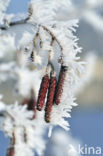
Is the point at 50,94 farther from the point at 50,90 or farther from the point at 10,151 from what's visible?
the point at 10,151

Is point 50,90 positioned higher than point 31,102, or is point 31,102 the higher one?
point 31,102

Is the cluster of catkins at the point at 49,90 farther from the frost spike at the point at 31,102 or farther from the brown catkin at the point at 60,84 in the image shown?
the frost spike at the point at 31,102

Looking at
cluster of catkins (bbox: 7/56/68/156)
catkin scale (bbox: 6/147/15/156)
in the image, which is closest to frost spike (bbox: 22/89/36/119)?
catkin scale (bbox: 6/147/15/156)

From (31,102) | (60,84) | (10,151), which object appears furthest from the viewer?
(31,102)

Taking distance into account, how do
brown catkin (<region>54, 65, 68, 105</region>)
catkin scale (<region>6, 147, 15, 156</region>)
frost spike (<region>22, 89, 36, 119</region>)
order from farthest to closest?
1. frost spike (<region>22, 89, 36, 119</region>)
2. catkin scale (<region>6, 147, 15, 156</region>)
3. brown catkin (<region>54, 65, 68, 105</region>)

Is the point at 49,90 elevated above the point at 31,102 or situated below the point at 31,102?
below

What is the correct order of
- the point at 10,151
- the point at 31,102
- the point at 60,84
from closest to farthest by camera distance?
the point at 60,84 < the point at 10,151 < the point at 31,102

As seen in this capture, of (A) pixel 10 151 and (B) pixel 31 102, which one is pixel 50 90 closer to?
(A) pixel 10 151

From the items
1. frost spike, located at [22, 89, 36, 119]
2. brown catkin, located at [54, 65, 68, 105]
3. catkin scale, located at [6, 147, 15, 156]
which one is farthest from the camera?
frost spike, located at [22, 89, 36, 119]

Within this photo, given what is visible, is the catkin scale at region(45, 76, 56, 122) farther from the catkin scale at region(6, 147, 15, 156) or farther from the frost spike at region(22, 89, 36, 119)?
the frost spike at region(22, 89, 36, 119)

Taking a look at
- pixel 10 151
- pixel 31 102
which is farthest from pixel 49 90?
pixel 31 102

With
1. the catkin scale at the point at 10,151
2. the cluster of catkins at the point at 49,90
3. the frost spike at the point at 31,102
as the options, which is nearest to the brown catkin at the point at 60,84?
the cluster of catkins at the point at 49,90

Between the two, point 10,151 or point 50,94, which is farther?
point 10,151

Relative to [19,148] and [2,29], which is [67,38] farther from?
[19,148]
